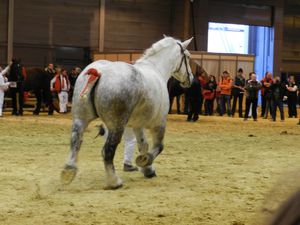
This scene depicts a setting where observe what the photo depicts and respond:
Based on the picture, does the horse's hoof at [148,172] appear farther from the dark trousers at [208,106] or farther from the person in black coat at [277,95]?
the dark trousers at [208,106]

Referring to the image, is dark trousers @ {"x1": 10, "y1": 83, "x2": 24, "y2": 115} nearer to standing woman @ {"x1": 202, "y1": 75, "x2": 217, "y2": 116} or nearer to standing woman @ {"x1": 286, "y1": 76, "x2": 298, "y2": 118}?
standing woman @ {"x1": 202, "y1": 75, "x2": 217, "y2": 116}

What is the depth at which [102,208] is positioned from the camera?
5453 mm

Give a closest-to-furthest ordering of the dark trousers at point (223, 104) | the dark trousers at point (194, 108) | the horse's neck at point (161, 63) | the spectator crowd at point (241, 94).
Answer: the horse's neck at point (161, 63) → the dark trousers at point (194, 108) → the spectator crowd at point (241, 94) → the dark trousers at point (223, 104)

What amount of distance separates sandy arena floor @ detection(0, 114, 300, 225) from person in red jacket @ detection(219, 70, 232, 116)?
1124cm

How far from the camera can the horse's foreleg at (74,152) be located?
6312 millimetres

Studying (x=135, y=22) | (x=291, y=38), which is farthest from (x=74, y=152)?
(x=291, y=38)

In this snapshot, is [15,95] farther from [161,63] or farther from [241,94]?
A: [161,63]

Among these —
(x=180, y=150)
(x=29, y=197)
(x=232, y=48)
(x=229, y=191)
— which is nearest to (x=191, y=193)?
(x=229, y=191)

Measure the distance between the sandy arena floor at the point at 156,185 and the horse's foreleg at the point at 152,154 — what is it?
0.16 meters

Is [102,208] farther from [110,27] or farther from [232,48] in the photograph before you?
[232,48]

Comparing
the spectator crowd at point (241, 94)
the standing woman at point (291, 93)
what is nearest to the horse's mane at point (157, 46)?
the spectator crowd at point (241, 94)

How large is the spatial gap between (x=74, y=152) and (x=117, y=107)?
2.28 ft

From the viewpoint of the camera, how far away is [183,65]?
27.5 ft

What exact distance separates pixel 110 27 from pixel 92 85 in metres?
25.9
